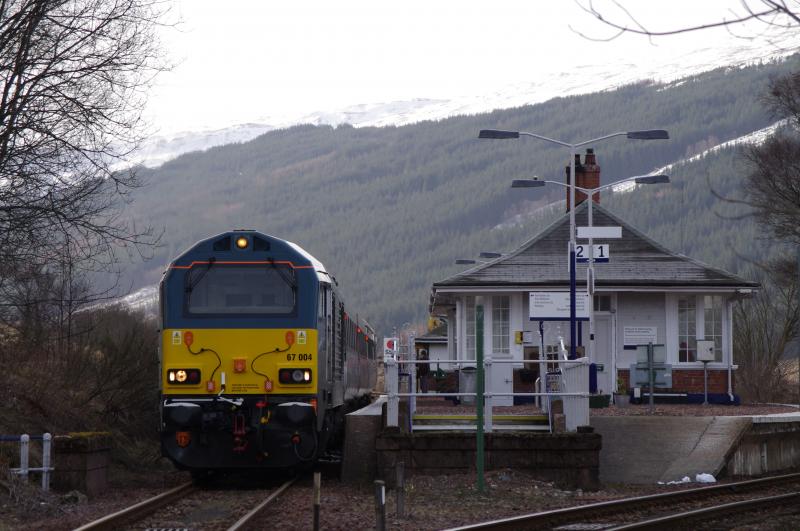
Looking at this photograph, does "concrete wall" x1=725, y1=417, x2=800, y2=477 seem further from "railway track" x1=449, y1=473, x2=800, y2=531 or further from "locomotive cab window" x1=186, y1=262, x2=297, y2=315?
"locomotive cab window" x1=186, y1=262, x2=297, y2=315

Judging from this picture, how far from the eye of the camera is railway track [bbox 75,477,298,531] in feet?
42.5

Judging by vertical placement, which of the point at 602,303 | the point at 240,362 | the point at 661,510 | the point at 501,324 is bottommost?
the point at 661,510

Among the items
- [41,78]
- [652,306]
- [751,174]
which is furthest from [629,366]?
[41,78]

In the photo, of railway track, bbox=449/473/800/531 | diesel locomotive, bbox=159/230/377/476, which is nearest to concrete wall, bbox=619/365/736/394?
railway track, bbox=449/473/800/531

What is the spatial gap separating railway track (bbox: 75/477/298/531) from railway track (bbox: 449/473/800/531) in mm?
2975

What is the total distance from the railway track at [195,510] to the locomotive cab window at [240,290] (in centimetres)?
253

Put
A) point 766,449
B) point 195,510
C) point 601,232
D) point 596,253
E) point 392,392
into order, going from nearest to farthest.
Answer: point 195,510, point 392,392, point 766,449, point 601,232, point 596,253

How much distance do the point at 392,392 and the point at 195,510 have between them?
3.84 m

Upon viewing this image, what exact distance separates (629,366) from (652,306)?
176 cm

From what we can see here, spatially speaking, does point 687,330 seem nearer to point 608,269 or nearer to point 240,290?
point 608,269

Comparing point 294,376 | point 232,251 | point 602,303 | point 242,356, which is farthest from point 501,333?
point 242,356

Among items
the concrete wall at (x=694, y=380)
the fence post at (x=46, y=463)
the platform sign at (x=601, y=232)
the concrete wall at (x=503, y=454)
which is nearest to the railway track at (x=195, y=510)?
the fence post at (x=46, y=463)

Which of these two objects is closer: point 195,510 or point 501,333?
point 195,510

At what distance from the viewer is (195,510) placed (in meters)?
14.7
